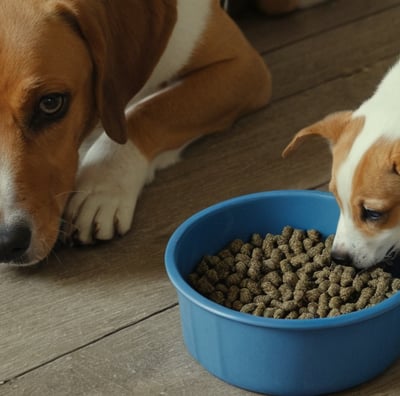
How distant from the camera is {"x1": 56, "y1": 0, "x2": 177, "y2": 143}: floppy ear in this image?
65.0 inches

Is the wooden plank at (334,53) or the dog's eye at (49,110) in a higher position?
the dog's eye at (49,110)

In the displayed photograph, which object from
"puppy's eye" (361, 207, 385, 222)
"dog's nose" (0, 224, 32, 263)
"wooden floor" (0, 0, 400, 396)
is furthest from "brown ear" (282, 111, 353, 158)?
"dog's nose" (0, 224, 32, 263)

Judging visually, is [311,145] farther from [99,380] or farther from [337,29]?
[99,380]

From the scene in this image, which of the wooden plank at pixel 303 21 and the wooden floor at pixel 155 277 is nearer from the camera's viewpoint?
the wooden floor at pixel 155 277

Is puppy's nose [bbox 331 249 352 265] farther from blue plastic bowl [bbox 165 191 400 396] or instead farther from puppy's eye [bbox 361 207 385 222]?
blue plastic bowl [bbox 165 191 400 396]

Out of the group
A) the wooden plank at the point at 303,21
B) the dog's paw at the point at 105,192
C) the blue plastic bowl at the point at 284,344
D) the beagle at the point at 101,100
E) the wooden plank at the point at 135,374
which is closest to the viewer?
the blue plastic bowl at the point at 284,344

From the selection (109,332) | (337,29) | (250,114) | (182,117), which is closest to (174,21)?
(182,117)

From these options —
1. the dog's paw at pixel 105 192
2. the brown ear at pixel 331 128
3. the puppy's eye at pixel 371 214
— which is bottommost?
the dog's paw at pixel 105 192

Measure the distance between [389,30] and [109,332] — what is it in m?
1.42

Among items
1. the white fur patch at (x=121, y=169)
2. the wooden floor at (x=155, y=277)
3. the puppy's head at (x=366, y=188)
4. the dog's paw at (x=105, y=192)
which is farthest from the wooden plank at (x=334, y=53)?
the puppy's head at (x=366, y=188)

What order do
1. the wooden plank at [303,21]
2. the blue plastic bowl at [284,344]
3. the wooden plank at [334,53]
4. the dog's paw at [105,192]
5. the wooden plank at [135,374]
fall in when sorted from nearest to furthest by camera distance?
the blue plastic bowl at [284,344], the wooden plank at [135,374], the dog's paw at [105,192], the wooden plank at [334,53], the wooden plank at [303,21]

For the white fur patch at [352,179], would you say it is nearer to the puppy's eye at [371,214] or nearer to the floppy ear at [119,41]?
the puppy's eye at [371,214]

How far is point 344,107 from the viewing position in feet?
7.22

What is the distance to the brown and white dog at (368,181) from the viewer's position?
5.02ft
